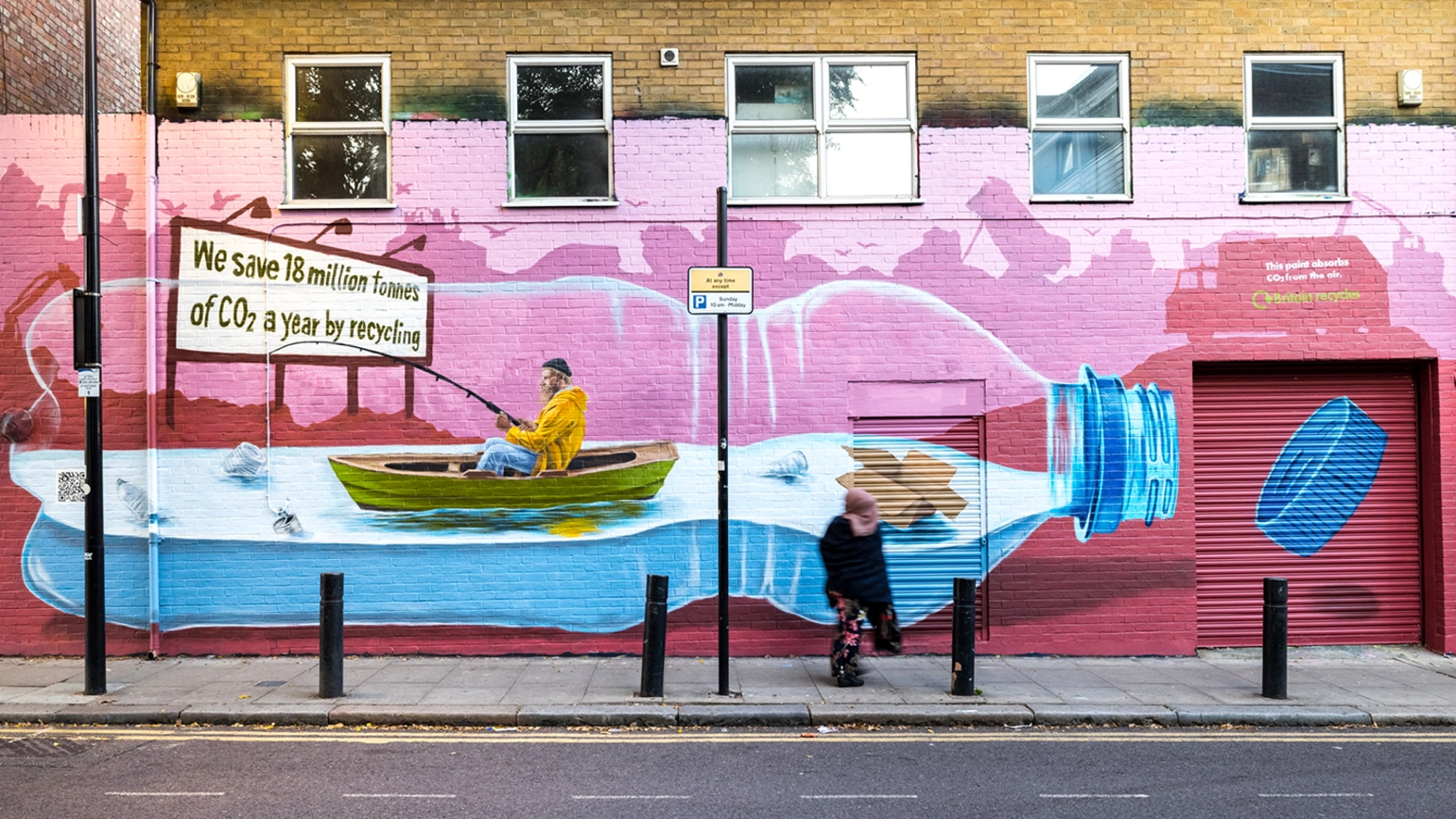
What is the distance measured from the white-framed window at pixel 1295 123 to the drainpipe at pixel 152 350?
11101mm

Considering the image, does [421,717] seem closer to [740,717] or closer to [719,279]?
[740,717]

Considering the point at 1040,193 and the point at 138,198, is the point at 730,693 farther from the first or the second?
the point at 138,198

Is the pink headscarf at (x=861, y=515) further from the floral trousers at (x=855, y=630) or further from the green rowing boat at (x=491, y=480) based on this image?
the green rowing boat at (x=491, y=480)

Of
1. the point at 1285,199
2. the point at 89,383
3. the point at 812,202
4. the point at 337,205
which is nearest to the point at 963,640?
the point at 812,202

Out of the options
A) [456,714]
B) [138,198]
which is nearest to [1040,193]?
[456,714]

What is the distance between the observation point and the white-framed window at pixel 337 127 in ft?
33.4

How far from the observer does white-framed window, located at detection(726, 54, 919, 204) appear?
33.9 ft

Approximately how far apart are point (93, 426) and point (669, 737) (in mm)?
5534

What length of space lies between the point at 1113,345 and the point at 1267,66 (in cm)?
337

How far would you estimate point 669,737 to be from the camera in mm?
7477

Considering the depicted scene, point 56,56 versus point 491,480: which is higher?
point 56,56

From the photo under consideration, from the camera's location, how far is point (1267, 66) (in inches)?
410

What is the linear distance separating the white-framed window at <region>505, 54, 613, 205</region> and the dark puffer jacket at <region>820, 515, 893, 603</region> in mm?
4204

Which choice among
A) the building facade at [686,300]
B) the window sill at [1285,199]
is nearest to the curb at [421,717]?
the building facade at [686,300]
